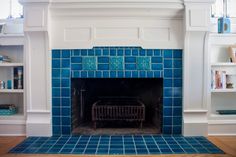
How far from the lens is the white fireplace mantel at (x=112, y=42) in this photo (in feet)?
9.72

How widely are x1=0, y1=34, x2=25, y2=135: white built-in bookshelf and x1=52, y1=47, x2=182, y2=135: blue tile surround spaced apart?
1.58ft

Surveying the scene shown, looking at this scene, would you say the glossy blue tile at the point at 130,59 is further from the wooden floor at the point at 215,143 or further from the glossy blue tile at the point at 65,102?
A: the wooden floor at the point at 215,143

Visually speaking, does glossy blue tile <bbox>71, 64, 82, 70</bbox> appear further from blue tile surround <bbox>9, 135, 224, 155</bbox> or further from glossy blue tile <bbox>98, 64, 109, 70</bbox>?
blue tile surround <bbox>9, 135, 224, 155</bbox>

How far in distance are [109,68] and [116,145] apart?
958 mm

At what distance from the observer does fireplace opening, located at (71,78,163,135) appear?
10.3ft

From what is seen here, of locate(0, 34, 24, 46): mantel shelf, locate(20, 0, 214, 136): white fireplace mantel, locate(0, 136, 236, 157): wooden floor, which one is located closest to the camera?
locate(0, 136, 236, 157): wooden floor

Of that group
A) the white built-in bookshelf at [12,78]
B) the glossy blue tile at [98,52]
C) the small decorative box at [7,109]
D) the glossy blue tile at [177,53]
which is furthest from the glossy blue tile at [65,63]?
the glossy blue tile at [177,53]

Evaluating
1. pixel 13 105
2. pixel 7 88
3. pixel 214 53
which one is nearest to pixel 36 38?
pixel 7 88

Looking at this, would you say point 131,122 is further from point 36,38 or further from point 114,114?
point 36,38

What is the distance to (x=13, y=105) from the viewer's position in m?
3.25

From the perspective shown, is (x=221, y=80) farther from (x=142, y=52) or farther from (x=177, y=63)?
(x=142, y=52)

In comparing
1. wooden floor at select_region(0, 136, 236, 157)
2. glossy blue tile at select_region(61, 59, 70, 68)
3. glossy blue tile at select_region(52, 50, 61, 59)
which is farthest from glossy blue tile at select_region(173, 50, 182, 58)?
glossy blue tile at select_region(52, 50, 61, 59)

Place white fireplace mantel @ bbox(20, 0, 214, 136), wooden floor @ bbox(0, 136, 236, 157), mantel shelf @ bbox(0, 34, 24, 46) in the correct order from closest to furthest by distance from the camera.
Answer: wooden floor @ bbox(0, 136, 236, 157), white fireplace mantel @ bbox(20, 0, 214, 136), mantel shelf @ bbox(0, 34, 24, 46)

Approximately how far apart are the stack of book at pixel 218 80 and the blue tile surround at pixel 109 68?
1.58 feet
